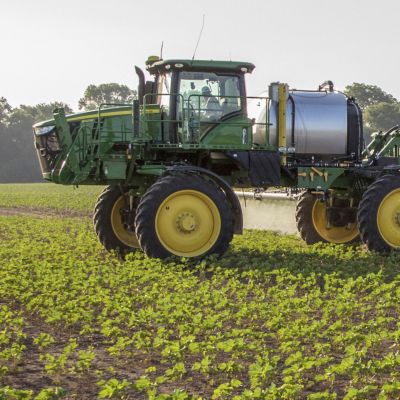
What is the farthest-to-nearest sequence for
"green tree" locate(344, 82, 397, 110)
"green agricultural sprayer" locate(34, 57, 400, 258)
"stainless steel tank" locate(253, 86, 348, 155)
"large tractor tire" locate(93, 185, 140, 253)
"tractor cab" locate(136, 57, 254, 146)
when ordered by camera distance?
"green tree" locate(344, 82, 397, 110), "large tractor tire" locate(93, 185, 140, 253), "stainless steel tank" locate(253, 86, 348, 155), "tractor cab" locate(136, 57, 254, 146), "green agricultural sprayer" locate(34, 57, 400, 258)

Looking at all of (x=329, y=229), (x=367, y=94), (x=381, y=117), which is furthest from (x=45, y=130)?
(x=367, y=94)

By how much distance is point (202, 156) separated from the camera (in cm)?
1209

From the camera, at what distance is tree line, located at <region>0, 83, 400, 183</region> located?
8550 centimetres

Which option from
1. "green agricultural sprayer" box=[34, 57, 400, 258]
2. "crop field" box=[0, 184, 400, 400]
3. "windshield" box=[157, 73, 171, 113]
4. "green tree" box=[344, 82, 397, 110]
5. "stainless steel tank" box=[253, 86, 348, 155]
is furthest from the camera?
"green tree" box=[344, 82, 397, 110]

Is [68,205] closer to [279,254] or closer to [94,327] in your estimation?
[279,254]

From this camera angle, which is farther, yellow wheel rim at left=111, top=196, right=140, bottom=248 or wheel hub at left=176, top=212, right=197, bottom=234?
yellow wheel rim at left=111, top=196, right=140, bottom=248

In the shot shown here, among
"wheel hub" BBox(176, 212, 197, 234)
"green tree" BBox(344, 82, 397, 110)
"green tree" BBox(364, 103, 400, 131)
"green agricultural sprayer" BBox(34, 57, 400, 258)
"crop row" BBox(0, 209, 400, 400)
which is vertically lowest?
"crop row" BBox(0, 209, 400, 400)

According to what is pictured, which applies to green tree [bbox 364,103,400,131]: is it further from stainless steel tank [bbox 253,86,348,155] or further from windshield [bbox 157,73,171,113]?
windshield [bbox 157,73,171,113]

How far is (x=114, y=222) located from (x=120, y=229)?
0.54ft

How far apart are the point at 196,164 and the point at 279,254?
2.06 meters

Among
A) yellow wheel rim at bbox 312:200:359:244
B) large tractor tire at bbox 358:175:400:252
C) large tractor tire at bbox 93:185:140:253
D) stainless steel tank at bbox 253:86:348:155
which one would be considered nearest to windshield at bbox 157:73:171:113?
stainless steel tank at bbox 253:86:348:155

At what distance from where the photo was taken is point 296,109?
12.3m

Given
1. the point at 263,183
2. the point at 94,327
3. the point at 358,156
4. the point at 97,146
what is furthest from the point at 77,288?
the point at 358,156

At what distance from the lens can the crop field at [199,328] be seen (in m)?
5.31
